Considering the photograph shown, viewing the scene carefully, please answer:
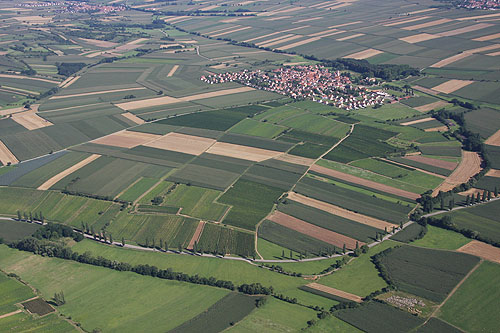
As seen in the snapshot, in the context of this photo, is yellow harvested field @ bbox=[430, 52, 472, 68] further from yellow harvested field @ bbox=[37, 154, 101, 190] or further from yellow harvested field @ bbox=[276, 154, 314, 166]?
yellow harvested field @ bbox=[37, 154, 101, 190]

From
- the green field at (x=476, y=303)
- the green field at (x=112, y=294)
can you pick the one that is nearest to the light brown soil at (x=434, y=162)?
the green field at (x=476, y=303)

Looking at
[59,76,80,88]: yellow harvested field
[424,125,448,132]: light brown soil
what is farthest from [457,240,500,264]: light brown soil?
[59,76,80,88]: yellow harvested field

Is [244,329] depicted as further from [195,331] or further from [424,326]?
[424,326]

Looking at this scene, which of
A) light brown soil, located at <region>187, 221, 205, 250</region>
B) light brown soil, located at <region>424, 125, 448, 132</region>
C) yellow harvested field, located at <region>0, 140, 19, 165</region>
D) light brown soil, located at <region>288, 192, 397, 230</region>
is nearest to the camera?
light brown soil, located at <region>187, 221, 205, 250</region>

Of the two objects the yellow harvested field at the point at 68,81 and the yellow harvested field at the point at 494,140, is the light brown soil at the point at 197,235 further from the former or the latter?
the yellow harvested field at the point at 68,81

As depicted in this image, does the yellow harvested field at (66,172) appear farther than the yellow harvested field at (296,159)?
No

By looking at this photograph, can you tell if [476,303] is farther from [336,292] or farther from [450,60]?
[450,60]
